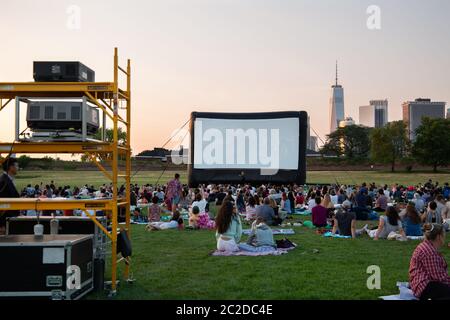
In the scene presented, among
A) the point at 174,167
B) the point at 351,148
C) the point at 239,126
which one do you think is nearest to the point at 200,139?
the point at 239,126

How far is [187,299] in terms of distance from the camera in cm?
703

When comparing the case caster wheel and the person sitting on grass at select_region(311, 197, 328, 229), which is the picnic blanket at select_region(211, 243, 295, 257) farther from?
the person sitting on grass at select_region(311, 197, 328, 229)

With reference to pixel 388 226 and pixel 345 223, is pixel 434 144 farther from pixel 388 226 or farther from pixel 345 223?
pixel 388 226

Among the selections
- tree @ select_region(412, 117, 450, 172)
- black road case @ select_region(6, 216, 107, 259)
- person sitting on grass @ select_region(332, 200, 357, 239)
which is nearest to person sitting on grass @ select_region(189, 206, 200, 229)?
person sitting on grass @ select_region(332, 200, 357, 239)

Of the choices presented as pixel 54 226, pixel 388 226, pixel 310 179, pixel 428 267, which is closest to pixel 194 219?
pixel 388 226

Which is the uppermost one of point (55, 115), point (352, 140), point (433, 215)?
A: point (352, 140)

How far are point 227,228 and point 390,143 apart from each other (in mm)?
92151

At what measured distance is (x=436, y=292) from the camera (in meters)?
6.27

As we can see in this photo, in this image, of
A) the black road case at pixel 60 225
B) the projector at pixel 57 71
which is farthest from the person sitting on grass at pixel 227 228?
the projector at pixel 57 71

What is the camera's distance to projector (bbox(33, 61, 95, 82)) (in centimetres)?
731

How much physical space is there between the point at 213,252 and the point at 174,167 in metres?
76.8
